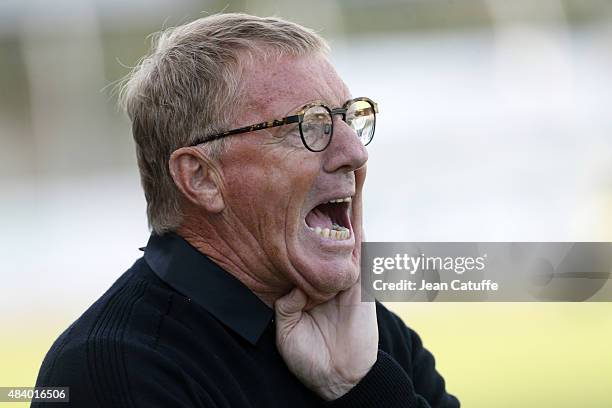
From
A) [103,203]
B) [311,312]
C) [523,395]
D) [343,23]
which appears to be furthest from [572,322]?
[311,312]

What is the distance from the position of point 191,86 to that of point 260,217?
33 centimetres

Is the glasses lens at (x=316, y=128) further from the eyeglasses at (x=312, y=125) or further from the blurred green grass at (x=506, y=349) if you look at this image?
the blurred green grass at (x=506, y=349)

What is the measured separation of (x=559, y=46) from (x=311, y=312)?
24.3ft

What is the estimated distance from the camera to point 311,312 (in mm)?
2023

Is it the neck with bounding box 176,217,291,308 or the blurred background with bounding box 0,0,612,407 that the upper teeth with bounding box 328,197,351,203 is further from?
the blurred background with bounding box 0,0,612,407

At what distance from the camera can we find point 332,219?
206 cm

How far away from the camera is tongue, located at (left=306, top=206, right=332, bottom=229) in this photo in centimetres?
202

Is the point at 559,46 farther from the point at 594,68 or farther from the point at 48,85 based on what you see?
the point at 48,85

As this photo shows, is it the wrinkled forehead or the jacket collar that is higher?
the wrinkled forehead

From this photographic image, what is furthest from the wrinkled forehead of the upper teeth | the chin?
the chin

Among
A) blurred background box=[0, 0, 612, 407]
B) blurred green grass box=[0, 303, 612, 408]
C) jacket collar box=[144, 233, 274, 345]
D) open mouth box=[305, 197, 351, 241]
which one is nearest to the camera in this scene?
jacket collar box=[144, 233, 274, 345]

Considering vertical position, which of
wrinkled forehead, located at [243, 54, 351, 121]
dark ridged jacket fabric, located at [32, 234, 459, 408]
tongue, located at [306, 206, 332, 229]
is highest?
wrinkled forehead, located at [243, 54, 351, 121]

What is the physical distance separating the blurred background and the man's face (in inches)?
213

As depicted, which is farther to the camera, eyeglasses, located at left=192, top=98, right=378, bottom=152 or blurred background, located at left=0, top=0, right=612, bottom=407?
blurred background, located at left=0, top=0, right=612, bottom=407
